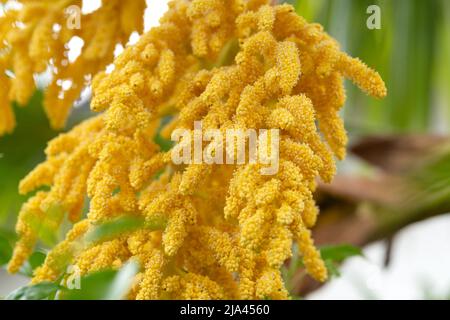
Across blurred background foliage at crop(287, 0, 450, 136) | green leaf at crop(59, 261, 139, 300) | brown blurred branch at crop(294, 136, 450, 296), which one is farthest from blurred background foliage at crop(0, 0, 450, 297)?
green leaf at crop(59, 261, 139, 300)

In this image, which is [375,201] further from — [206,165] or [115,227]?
[115,227]

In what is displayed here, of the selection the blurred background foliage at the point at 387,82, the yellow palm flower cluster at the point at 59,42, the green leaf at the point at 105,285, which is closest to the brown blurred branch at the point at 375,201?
the blurred background foliage at the point at 387,82

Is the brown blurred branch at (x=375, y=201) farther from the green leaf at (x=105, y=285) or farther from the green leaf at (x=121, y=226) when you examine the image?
the green leaf at (x=105, y=285)

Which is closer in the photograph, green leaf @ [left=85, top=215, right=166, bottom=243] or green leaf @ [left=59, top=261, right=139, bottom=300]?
green leaf @ [left=59, top=261, right=139, bottom=300]

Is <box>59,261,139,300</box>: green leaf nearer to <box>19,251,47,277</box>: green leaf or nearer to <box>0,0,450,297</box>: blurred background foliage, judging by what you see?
<box>19,251,47,277</box>: green leaf

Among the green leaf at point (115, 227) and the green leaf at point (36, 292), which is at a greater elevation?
the green leaf at point (115, 227)
